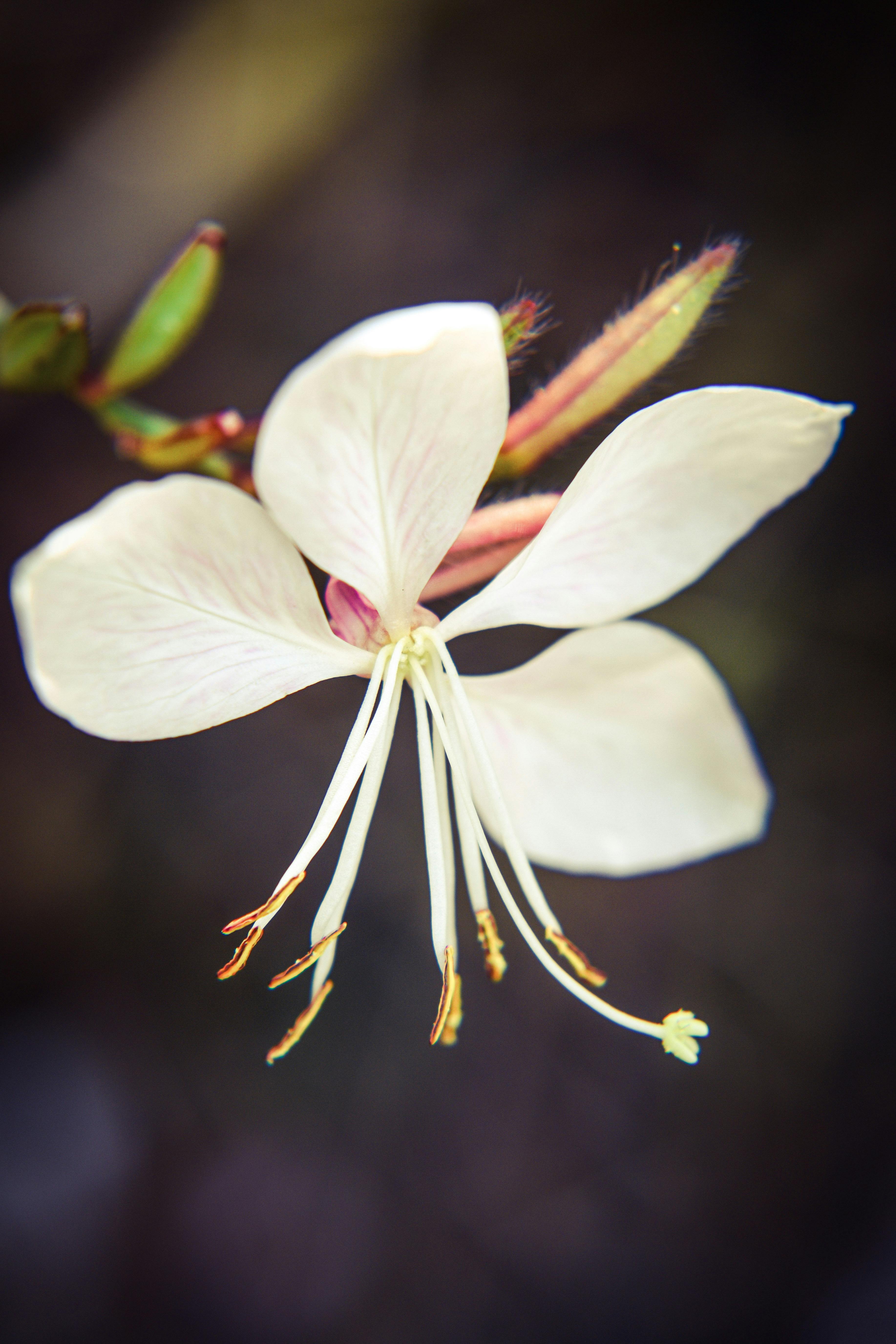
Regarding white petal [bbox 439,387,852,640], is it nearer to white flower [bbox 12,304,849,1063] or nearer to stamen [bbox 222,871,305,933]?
white flower [bbox 12,304,849,1063]

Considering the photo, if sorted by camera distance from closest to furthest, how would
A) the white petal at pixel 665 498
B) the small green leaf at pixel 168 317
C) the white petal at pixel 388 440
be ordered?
the white petal at pixel 388 440 < the white petal at pixel 665 498 < the small green leaf at pixel 168 317

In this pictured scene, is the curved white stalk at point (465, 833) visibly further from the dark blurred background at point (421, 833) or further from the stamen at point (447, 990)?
the dark blurred background at point (421, 833)

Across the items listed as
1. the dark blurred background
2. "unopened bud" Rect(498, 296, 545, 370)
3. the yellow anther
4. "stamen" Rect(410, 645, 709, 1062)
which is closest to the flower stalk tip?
"stamen" Rect(410, 645, 709, 1062)

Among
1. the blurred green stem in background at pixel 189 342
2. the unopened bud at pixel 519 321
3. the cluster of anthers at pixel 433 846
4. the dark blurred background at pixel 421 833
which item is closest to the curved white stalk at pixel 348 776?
the cluster of anthers at pixel 433 846

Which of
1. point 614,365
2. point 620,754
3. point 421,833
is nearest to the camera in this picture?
point 614,365

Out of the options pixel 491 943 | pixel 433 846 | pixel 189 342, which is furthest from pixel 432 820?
pixel 189 342

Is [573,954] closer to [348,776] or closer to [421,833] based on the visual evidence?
[348,776]
